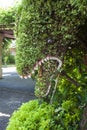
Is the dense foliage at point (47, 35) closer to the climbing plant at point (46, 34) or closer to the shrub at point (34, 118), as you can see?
the climbing plant at point (46, 34)

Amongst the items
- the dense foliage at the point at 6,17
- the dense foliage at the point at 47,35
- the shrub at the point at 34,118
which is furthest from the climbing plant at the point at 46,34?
the dense foliage at the point at 6,17

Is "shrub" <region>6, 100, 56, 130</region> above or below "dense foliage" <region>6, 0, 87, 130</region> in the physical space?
below

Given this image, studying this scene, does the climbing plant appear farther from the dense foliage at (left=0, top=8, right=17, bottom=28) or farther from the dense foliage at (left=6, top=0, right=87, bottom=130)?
the dense foliage at (left=0, top=8, right=17, bottom=28)

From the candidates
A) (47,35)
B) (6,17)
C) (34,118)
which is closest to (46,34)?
(47,35)

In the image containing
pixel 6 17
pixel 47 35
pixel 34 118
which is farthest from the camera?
pixel 6 17

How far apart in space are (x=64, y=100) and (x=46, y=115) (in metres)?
0.33

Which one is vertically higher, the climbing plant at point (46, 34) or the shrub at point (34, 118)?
the climbing plant at point (46, 34)

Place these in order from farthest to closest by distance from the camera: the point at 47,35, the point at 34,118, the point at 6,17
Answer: the point at 6,17
the point at 34,118
the point at 47,35

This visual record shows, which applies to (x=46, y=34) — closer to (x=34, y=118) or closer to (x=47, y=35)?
(x=47, y=35)

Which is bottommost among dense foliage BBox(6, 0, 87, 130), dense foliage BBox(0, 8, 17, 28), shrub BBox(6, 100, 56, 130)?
dense foliage BBox(0, 8, 17, 28)

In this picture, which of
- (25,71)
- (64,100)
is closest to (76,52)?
(64,100)

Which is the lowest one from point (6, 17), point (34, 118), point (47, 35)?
point (6, 17)

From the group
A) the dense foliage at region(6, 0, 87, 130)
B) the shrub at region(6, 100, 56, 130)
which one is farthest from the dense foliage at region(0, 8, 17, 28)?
the dense foliage at region(6, 0, 87, 130)

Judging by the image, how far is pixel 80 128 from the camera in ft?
11.3
